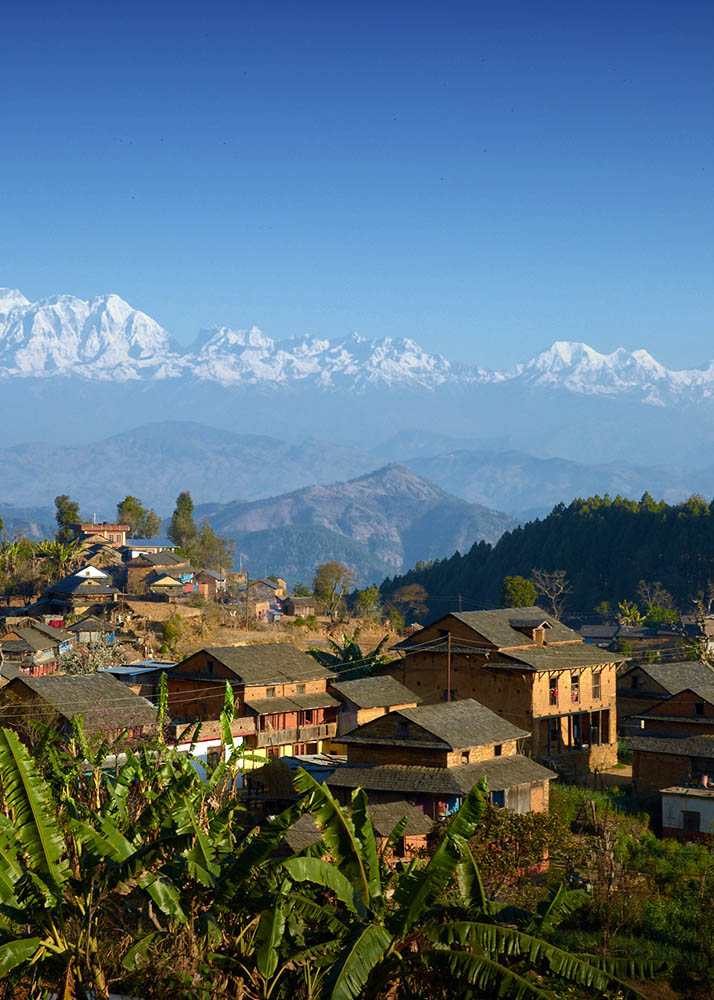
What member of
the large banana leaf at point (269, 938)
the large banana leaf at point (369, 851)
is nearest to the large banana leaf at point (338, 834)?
the large banana leaf at point (369, 851)

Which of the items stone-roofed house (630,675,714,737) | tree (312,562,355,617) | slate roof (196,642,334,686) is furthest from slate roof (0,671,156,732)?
tree (312,562,355,617)

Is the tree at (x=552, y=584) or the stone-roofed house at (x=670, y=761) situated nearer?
the stone-roofed house at (x=670, y=761)

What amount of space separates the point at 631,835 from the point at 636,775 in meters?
8.01

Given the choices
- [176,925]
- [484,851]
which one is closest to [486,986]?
[176,925]

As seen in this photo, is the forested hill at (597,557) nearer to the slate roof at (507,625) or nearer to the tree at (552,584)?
the tree at (552,584)

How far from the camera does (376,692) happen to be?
56.9m

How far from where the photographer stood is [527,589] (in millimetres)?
111875

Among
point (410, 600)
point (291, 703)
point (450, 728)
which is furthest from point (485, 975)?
point (410, 600)

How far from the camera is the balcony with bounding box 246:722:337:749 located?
53469mm

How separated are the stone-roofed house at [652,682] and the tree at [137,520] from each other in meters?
86.8

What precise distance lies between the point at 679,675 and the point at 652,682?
3.06 m

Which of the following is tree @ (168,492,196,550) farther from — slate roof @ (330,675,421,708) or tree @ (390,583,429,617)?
slate roof @ (330,675,421,708)

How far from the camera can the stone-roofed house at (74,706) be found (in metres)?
47.3

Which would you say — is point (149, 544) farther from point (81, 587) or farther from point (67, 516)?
point (81, 587)
